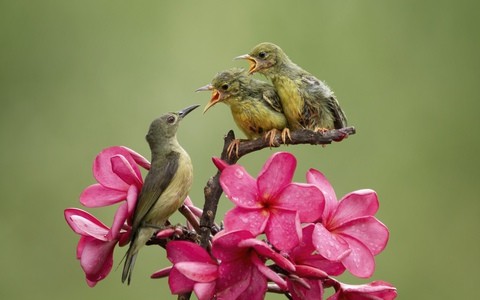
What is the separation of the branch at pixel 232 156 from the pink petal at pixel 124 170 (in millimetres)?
92

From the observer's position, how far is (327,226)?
0.95 metres

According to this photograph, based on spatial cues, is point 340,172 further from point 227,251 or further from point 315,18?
point 227,251

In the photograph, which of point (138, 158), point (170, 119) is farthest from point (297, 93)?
point (138, 158)

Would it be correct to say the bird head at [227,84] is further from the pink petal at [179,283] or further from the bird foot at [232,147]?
the pink petal at [179,283]

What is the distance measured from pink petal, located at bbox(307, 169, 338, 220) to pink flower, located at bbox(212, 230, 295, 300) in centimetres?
11

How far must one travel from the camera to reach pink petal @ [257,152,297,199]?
0.90m

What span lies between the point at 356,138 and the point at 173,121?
1.94m

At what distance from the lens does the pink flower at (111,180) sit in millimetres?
961

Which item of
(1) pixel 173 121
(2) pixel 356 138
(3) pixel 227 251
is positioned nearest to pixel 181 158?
(1) pixel 173 121

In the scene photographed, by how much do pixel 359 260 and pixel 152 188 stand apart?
0.28m

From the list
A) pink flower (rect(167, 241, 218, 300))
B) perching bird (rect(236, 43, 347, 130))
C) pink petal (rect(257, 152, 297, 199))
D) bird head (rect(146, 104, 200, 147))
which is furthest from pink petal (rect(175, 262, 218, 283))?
perching bird (rect(236, 43, 347, 130))

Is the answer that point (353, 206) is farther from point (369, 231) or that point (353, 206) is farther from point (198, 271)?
point (198, 271)

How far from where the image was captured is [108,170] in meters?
0.99

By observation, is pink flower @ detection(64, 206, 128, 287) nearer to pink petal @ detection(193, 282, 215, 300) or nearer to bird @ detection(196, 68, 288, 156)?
pink petal @ detection(193, 282, 215, 300)
